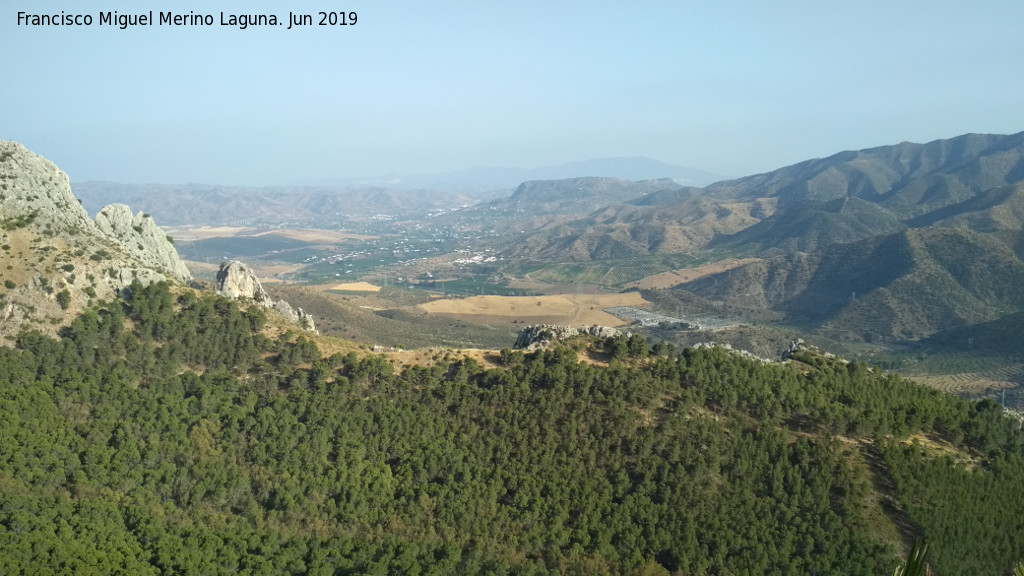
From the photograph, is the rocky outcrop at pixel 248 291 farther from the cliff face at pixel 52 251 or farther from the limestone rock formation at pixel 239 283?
the cliff face at pixel 52 251

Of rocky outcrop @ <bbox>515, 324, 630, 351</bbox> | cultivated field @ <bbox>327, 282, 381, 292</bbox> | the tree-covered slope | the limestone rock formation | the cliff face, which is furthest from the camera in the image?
cultivated field @ <bbox>327, 282, 381, 292</bbox>

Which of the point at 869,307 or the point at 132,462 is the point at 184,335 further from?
the point at 869,307

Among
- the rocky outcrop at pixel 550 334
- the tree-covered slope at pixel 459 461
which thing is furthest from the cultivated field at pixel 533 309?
the tree-covered slope at pixel 459 461

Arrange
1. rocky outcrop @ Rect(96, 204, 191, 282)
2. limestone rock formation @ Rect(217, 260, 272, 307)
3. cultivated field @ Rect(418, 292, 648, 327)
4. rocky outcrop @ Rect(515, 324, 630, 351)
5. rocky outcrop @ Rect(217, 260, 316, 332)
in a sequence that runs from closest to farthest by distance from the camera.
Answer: rocky outcrop @ Rect(515, 324, 630, 351)
rocky outcrop @ Rect(96, 204, 191, 282)
rocky outcrop @ Rect(217, 260, 316, 332)
limestone rock formation @ Rect(217, 260, 272, 307)
cultivated field @ Rect(418, 292, 648, 327)

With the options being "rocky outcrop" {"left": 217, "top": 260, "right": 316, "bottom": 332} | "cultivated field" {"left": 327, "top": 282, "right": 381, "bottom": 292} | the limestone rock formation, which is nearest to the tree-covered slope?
"rocky outcrop" {"left": 217, "top": 260, "right": 316, "bottom": 332}

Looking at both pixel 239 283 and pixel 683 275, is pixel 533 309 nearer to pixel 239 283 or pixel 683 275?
pixel 683 275

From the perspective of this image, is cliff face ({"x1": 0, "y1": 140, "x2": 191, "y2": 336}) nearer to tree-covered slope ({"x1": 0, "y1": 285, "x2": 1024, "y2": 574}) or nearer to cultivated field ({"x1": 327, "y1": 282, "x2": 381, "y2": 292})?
tree-covered slope ({"x1": 0, "y1": 285, "x2": 1024, "y2": 574})

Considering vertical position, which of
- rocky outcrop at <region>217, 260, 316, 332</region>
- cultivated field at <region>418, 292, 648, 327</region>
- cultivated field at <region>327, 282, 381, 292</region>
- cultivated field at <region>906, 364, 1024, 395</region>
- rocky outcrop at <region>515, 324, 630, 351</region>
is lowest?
cultivated field at <region>906, 364, 1024, 395</region>

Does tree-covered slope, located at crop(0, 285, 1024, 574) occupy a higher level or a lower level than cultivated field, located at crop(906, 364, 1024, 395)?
higher
